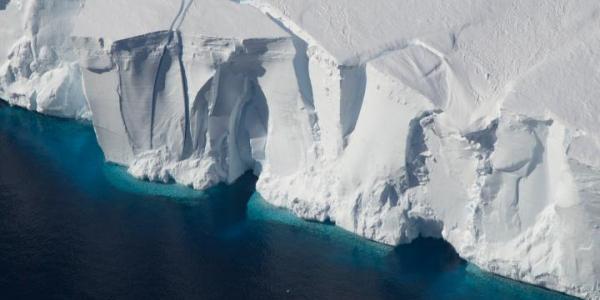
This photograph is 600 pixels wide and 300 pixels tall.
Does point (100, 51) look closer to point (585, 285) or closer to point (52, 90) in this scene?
point (52, 90)

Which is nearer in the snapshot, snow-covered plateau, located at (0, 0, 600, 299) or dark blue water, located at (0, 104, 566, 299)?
snow-covered plateau, located at (0, 0, 600, 299)

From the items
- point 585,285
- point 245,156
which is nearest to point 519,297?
point 585,285

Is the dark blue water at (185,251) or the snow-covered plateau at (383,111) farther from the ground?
the snow-covered plateau at (383,111)

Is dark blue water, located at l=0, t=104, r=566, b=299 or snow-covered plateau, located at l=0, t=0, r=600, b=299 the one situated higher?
snow-covered plateau, located at l=0, t=0, r=600, b=299

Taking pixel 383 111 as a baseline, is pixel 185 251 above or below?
below
